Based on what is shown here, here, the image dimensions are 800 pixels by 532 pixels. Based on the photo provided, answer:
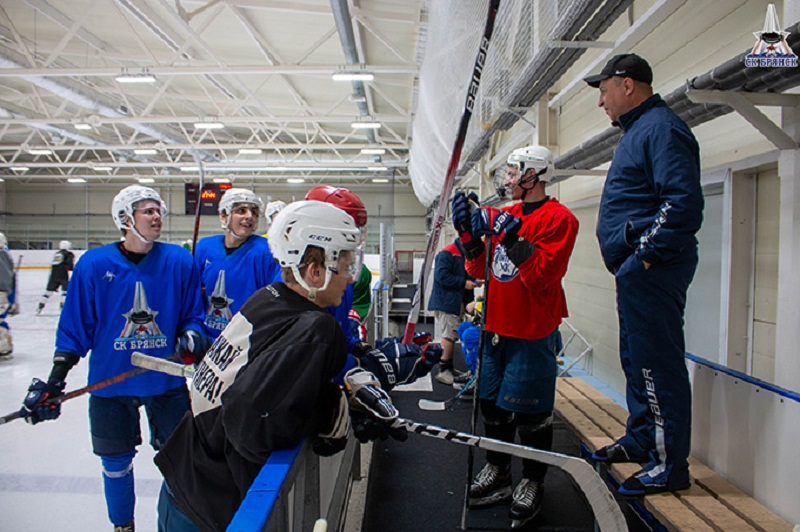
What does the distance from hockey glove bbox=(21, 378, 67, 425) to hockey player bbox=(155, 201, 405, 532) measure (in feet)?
3.88

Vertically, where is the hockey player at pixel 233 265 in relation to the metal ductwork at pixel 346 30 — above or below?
below

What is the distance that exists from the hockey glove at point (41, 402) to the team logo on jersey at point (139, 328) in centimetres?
29

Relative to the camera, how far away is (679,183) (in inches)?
57.6

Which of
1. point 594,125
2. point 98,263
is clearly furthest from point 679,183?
point 594,125

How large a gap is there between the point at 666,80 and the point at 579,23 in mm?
1457

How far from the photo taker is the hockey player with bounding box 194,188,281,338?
2.70m

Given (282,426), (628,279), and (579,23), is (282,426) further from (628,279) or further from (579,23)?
(579,23)

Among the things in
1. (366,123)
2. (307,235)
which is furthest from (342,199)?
(366,123)

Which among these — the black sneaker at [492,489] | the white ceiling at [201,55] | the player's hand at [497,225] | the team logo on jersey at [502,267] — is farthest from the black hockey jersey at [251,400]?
the white ceiling at [201,55]

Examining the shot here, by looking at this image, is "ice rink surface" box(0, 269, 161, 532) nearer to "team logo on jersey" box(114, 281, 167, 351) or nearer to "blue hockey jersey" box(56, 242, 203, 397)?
"blue hockey jersey" box(56, 242, 203, 397)

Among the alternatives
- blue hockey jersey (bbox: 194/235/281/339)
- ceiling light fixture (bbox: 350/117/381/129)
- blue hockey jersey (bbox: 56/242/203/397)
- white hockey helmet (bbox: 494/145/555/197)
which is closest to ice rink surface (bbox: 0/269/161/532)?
blue hockey jersey (bbox: 56/242/203/397)

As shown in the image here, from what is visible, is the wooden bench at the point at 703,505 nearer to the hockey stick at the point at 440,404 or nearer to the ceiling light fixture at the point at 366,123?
the hockey stick at the point at 440,404

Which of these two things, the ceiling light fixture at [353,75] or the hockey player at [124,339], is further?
the ceiling light fixture at [353,75]

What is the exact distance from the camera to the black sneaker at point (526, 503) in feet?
7.11
